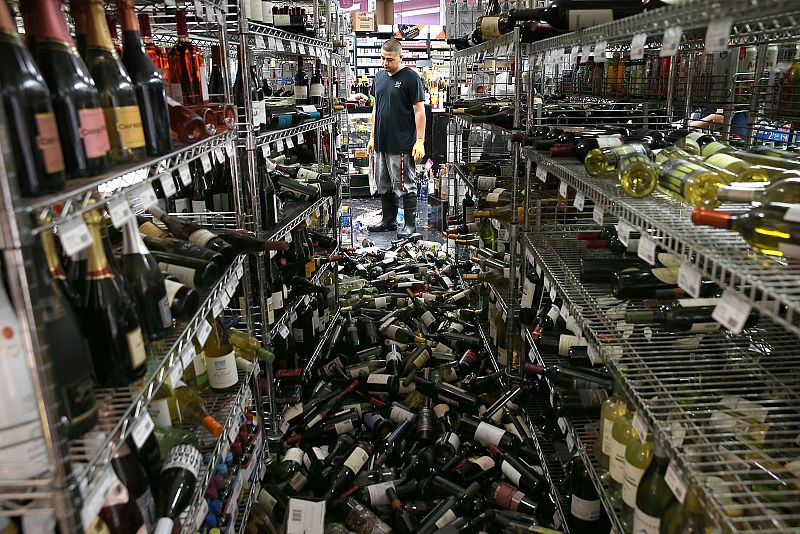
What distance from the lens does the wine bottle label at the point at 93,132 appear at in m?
1.29

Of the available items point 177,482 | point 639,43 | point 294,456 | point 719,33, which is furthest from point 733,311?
point 294,456

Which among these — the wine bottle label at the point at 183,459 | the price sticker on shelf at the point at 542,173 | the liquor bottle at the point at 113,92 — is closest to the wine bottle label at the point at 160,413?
the wine bottle label at the point at 183,459

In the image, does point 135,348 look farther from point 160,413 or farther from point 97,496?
Result: point 160,413

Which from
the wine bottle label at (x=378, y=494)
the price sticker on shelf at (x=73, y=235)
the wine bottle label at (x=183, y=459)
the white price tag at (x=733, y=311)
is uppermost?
the price sticker on shelf at (x=73, y=235)

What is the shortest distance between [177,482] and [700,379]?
1562 millimetres

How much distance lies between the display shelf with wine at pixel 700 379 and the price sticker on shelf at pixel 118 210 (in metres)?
1.28

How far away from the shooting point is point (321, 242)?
435 centimetres

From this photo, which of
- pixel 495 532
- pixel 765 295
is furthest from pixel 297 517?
pixel 765 295

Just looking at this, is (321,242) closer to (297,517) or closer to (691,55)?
(297,517)

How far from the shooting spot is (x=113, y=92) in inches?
61.3

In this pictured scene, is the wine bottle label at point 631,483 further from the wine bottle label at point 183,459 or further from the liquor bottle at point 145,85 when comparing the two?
the liquor bottle at point 145,85

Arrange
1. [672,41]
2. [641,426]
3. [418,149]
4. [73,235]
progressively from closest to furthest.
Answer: [73,235], [672,41], [641,426], [418,149]

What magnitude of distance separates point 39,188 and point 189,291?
2.40ft

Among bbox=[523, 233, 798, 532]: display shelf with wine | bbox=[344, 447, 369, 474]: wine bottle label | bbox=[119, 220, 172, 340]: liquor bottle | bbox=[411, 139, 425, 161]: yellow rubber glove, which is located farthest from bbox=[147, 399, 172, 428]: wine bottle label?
bbox=[411, 139, 425, 161]: yellow rubber glove
